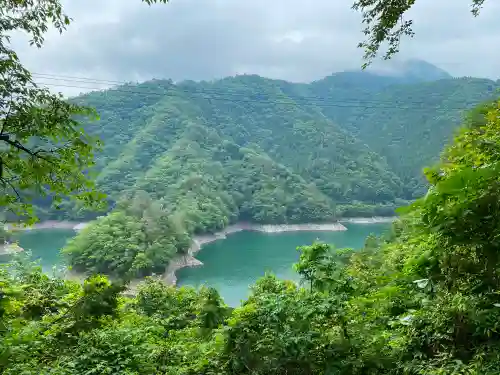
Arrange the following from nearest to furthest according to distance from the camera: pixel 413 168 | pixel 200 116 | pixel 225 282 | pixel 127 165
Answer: pixel 225 282 < pixel 127 165 < pixel 413 168 < pixel 200 116

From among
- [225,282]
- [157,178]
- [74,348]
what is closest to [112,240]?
[225,282]

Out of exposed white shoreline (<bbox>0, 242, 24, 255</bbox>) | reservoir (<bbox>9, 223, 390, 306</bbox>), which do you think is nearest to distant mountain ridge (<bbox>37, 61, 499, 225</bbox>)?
reservoir (<bbox>9, 223, 390, 306</bbox>)

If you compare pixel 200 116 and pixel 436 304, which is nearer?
pixel 436 304

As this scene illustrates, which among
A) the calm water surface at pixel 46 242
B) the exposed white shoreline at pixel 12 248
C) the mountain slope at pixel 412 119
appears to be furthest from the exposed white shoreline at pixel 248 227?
the mountain slope at pixel 412 119

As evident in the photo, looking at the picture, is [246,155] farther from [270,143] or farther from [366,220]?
[366,220]

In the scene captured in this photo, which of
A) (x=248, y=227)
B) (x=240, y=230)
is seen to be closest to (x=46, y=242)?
(x=240, y=230)

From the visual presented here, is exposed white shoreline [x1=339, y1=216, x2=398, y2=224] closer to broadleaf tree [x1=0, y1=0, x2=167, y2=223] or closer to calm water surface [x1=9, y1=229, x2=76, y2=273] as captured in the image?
calm water surface [x1=9, y1=229, x2=76, y2=273]

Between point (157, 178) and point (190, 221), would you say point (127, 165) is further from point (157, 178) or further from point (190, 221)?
point (190, 221)
